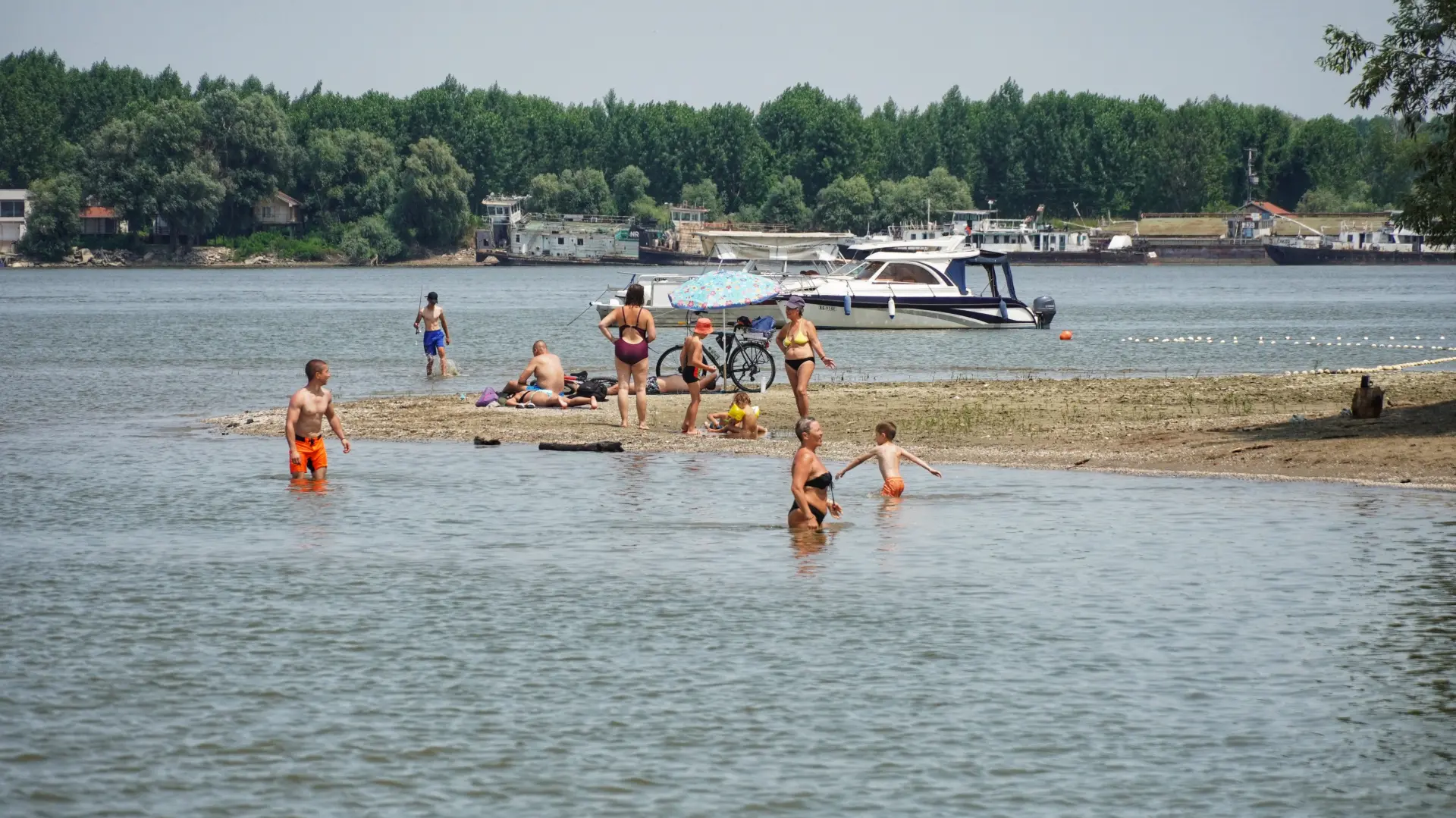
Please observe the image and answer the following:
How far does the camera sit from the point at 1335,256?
173500mm

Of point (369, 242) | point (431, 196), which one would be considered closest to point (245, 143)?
point (369, 242)

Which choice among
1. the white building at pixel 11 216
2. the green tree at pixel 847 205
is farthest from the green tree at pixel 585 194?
the white building at pixel 11 216

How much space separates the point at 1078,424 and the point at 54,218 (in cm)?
14972

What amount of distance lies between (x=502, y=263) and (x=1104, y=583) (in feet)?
552

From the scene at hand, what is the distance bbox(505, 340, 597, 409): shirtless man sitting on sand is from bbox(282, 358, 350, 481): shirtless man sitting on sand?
7402mm

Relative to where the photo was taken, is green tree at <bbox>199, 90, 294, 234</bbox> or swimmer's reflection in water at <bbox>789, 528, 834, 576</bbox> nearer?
swimmer's reflection in water at <bbox>789, 528, 834, 576</bbox>

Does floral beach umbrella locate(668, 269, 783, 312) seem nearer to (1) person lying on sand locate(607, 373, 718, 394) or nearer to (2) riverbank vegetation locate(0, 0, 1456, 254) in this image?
(1) person lying on sand locate(607, 373, 718, 394)

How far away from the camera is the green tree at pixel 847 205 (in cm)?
18175

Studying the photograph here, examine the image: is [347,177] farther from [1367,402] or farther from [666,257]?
[1367,402]

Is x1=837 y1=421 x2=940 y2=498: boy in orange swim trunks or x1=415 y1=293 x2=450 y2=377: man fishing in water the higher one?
x1=415 y1=293 x2=450 y2=377: man fishing in water

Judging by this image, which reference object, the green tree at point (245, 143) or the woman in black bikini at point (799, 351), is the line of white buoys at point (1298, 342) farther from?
the green tree at point (245, 143)

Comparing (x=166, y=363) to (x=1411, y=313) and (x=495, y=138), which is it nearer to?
(x=1411, y=313)

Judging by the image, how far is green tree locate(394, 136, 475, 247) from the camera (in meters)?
162

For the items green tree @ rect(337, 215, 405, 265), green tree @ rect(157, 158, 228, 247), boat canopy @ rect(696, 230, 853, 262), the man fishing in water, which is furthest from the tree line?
the man fishing in water
